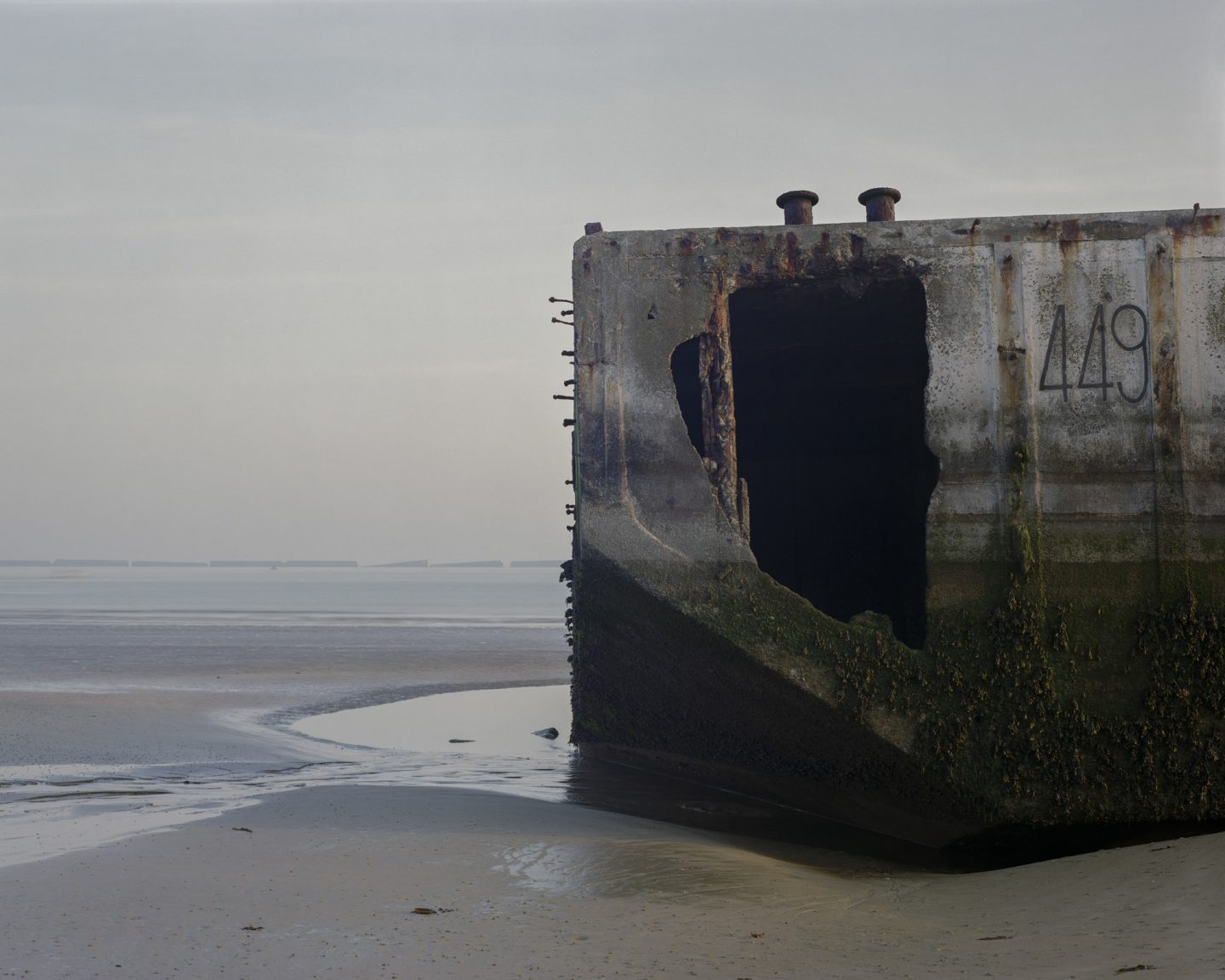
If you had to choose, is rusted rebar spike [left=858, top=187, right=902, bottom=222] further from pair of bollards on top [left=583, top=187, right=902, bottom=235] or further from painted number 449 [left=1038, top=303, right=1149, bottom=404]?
painted number 449 [left=1038, top=303, right=1149, bottom=404]

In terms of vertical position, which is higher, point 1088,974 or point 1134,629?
point 1134,629

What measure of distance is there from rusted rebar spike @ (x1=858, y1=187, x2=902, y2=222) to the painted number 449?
129 cm

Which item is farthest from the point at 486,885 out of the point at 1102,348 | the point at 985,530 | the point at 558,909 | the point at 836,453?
the point at 836,453

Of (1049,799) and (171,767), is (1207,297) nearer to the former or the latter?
(1049,799)

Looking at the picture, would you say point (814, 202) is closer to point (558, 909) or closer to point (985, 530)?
point (985, 530)

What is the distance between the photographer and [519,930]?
4.00m

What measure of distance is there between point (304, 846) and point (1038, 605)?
13.3 feet

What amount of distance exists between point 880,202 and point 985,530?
7.35ft

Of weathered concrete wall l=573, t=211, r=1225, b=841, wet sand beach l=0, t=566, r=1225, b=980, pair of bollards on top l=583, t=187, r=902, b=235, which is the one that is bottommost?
wet sand beach l=0, t=566, r=1225, b=980

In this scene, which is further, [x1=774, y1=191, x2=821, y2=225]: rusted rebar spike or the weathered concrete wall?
[x1=774, y1=191, x2=821, y2=225]: rusted rebar spike

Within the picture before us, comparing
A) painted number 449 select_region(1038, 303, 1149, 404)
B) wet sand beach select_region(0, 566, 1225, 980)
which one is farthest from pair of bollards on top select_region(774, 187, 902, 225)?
wet sand beach select_region(0, 566, 1225, 980)

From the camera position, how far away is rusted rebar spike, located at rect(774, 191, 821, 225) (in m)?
7.14

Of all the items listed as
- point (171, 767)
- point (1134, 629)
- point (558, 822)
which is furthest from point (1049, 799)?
point (171, 767)

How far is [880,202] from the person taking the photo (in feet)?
23.1
